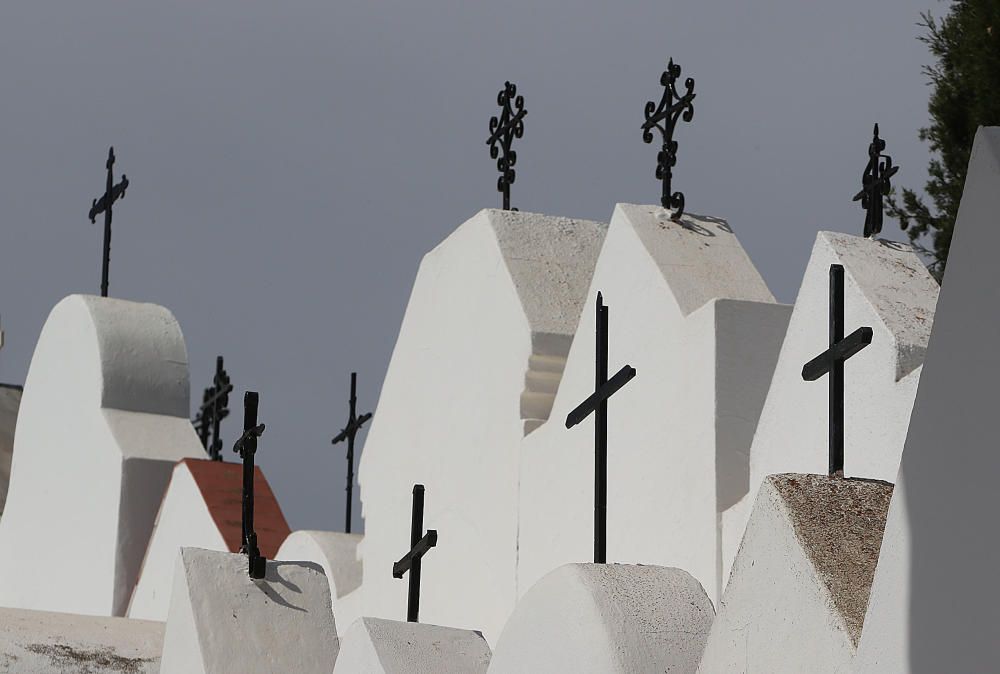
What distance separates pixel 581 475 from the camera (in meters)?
6.38

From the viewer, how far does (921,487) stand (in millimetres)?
2512

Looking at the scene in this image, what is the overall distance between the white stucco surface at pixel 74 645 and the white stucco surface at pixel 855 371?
7.41ft

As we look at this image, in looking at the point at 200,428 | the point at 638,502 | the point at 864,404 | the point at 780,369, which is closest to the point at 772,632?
the point at 864,404

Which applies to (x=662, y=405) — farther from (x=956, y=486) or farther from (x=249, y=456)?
(x=956, y=486)

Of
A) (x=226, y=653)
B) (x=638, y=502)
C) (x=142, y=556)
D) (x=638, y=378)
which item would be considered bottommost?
(x=142, y=556)

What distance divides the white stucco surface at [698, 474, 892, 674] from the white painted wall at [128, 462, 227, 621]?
20.4 ft

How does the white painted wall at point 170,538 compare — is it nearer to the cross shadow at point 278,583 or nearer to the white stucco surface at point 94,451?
the white stucco surface at point 94,451

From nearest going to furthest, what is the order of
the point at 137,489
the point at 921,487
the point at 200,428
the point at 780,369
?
the point at 921,487
the point at 780,369
the point at 137,489
the point at 200,428

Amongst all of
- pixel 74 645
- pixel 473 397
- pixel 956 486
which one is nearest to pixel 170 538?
pixel 473 397

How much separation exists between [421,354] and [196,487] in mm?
1900

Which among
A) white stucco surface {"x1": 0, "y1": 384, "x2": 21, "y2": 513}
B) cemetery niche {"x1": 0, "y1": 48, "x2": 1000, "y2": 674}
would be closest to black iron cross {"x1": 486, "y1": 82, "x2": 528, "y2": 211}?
cemetery niche {"x1": 0, "y1": 48, "x2": 1000, "y2": 674}

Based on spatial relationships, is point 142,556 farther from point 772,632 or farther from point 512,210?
point 772,632

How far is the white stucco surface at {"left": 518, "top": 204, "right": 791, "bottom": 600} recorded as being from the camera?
18.4 feet

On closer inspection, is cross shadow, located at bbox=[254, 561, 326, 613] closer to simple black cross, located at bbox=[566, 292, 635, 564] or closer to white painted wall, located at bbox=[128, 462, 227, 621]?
simple black cross, located at bbox=[566, 292, 635, 564]
